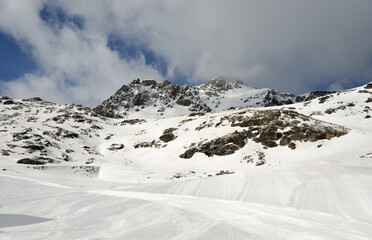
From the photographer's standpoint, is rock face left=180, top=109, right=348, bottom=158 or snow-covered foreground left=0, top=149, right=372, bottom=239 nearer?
snow-covered foreground left=0, top=149, right=372, bottom=239

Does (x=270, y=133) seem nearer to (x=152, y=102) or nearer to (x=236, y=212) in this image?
(x=236, y=212)

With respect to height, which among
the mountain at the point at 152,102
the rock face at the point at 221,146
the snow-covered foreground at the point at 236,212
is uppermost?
the mountain at the point at 152,102

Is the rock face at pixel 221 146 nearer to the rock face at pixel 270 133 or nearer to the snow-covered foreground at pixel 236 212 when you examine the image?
the rock face at pixel 270 133

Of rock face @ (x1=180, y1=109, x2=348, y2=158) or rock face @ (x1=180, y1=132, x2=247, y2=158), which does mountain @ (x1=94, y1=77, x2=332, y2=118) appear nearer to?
rock face @ (x1=180, y1=109, x2=348, y2=158)

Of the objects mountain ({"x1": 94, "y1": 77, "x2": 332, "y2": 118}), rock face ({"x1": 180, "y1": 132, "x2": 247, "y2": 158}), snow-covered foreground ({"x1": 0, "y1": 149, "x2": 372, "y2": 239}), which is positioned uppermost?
mountain ({"x1": 94, "y1": 77, "x2": 332, "y2": 118})

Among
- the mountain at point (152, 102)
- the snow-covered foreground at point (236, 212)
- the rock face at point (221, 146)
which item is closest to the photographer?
the snow-covered foreground at point (236, 212)

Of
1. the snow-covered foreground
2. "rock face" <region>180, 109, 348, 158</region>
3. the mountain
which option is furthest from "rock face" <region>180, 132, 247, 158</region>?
the mountain

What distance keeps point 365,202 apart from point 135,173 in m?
26.6

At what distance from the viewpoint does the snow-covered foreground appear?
571 centimetres

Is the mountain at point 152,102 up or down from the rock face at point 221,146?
up

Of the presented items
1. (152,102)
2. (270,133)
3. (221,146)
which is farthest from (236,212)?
(152,102)

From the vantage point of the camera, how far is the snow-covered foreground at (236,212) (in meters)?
5.71

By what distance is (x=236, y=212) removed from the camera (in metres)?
7.97

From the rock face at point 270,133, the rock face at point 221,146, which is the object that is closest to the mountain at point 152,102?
the rock face at point 270,133
